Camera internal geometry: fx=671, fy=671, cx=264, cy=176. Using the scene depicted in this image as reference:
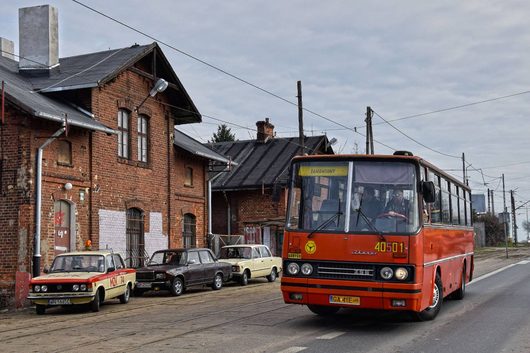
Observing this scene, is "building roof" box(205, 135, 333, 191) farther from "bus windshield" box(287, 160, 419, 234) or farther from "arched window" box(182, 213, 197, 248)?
"bus windshield" box(287, 160, 419, 234)

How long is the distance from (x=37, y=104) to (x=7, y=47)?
29.3 ft

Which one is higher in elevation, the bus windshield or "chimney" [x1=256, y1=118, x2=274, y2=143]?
"chimney" [x1=256, y1=118, x2=274, y2=143]

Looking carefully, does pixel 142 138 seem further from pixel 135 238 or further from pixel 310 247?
pixel 310 247

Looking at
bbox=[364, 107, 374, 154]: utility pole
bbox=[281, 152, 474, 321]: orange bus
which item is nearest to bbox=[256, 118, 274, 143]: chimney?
bbox=[364, 107, 374, 154]: utility pole

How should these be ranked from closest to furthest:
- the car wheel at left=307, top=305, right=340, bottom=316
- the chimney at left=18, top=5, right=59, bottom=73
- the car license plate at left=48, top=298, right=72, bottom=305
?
the car wheel at left=307, top=305, right=340, bottom=316 < the car license plate at left=48, top=298, right=72, bottom=305 < the chimney at left=18, top=5, right=59, bottom=73

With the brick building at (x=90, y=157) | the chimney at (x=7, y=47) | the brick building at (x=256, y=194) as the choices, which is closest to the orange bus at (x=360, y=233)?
the brick building at (x=90, y=157)

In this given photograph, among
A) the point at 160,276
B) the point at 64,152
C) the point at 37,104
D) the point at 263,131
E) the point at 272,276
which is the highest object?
the point at 263,131

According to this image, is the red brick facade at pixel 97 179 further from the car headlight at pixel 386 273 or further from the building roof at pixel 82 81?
the car headlight at pixel 386 273

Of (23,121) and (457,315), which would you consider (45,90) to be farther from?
(457,315)

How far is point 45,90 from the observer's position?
72.9 ft

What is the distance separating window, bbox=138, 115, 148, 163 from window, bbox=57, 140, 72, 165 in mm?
4320

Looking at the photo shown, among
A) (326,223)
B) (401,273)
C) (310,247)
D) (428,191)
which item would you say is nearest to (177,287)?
(310,247)

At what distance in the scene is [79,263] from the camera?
17109mm

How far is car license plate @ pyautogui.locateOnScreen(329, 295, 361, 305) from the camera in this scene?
1061cm
